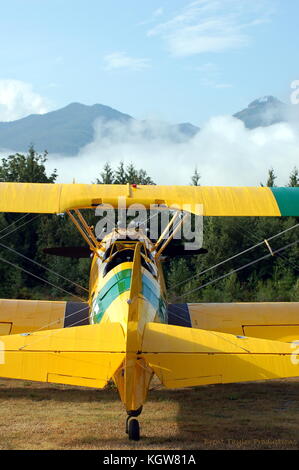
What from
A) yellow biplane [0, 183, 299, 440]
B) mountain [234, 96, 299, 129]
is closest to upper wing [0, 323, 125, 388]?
yellow biplane [0, 183, 299, 440]

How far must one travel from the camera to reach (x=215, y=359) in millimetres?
4824

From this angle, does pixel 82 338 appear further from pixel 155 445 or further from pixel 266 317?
pixel 266 317

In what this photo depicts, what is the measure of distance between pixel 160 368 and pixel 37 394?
3471 millimetres

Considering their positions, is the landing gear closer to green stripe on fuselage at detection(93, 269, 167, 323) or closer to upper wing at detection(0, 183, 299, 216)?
green stripe on fuselage at detection(93, 269, 167, 323)

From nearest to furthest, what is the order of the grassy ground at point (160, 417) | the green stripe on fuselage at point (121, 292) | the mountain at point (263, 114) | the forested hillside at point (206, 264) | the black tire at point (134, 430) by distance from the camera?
1. the black tire at point (134, 430)
2. the grassy ground at point (160, 417)
3. the green stripe on fuselage at point (121, 292)
4. the forested hillside at point (206, 264)
5. the mountain at point (263, 114)

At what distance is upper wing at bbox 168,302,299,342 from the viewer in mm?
8469

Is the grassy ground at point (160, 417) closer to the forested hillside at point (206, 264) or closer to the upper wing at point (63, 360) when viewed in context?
the upper wing at point (63, 360)

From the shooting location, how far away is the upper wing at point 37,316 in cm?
835

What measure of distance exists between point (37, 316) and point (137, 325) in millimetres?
3707

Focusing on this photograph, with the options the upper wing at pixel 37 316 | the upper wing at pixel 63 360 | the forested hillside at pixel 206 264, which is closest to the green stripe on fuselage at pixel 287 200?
the upper wing at pixel 37 316

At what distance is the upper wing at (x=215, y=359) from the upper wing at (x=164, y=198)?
257 cm

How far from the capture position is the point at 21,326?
8.35 m
